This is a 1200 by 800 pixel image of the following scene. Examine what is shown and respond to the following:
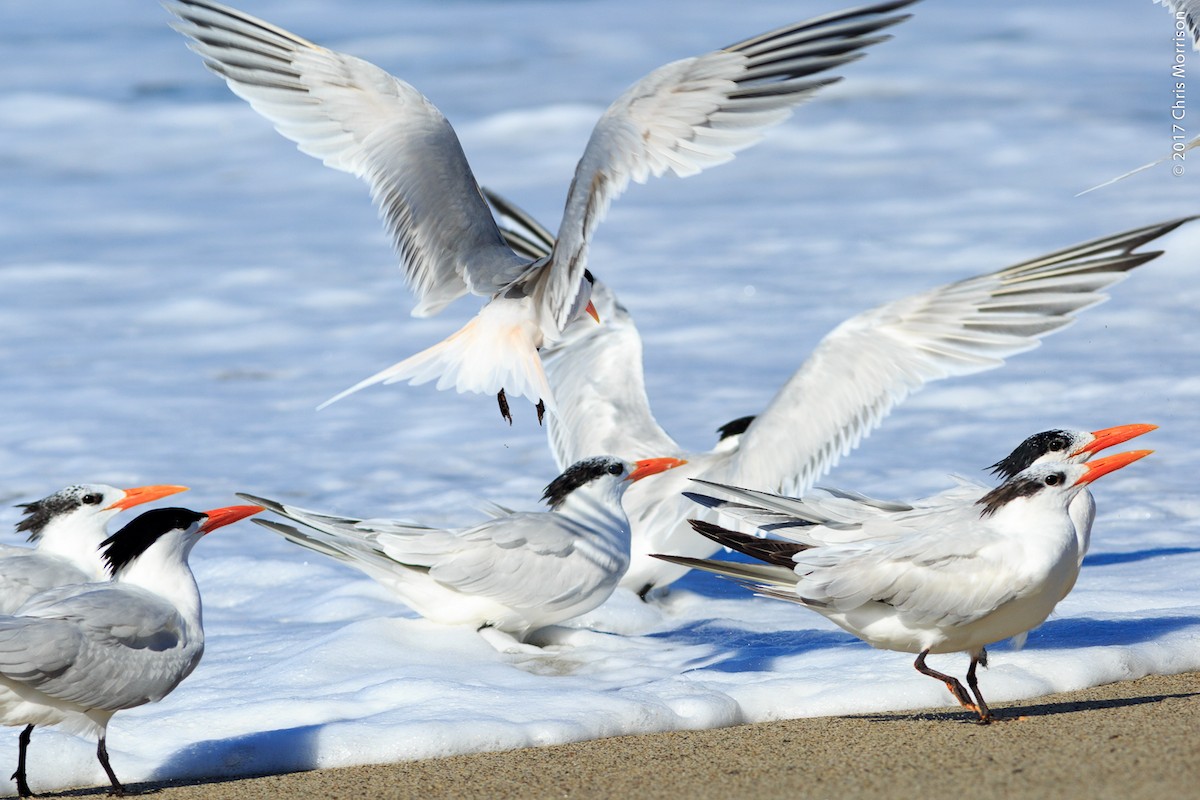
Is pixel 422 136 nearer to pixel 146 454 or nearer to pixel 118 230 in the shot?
pixel 146 454

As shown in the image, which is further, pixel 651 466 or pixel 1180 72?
pixel 1180 72

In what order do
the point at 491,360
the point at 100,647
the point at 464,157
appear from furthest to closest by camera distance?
the point at 464,157
the point at 491,360
the point at 100,647

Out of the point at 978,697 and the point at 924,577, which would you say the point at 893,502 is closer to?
the point at 924,577

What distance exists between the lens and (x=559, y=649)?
5074mm

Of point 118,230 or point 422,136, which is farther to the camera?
point 118,230

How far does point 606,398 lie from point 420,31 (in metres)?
14.0

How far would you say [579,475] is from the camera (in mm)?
5285

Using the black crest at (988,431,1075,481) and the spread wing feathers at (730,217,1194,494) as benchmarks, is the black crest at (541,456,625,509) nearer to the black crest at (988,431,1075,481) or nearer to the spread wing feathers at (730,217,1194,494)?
the spread wing feathers at (730,217,1194,494)

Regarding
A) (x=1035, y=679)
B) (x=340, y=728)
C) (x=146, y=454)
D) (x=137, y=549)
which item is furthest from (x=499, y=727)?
(x=146, y=454)

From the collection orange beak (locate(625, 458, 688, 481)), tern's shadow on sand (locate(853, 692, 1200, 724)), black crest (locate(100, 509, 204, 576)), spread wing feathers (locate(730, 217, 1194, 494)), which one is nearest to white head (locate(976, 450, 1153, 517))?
tern's shadow on sand (locate(853, 692, 1200, 724))

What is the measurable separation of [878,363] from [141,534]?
2.65 metres

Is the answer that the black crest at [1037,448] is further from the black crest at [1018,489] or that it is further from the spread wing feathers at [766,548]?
the spread wing feathers at [766,548]

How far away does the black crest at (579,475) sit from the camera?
5273mm

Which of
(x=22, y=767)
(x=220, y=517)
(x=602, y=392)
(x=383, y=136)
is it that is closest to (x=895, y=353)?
(x=602, y=392)
